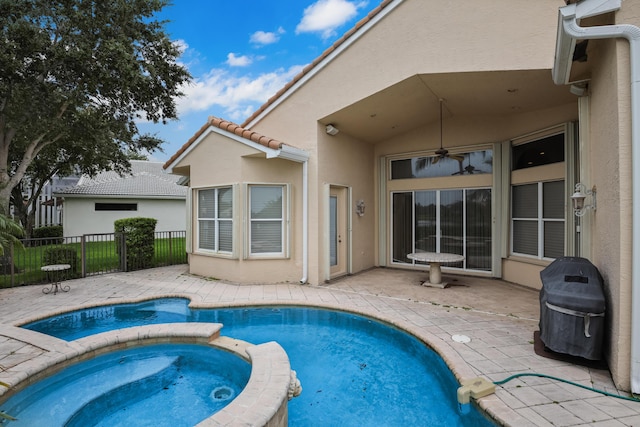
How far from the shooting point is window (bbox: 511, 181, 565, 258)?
8.15 m

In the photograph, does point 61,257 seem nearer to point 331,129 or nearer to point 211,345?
point 211,345

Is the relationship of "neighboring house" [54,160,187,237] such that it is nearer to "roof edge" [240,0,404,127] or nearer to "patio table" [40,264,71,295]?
"patio table" [40,264,71,295]

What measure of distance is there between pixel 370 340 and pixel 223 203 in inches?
240

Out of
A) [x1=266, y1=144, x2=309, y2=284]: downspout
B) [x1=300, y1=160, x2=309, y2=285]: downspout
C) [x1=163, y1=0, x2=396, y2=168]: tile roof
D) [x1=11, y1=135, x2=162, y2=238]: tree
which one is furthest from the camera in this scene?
[x1=11, y1=135, x2=162, y2=238]: tree

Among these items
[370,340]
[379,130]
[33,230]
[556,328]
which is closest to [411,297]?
[370,340]

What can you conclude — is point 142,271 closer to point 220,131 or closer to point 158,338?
point 220,131

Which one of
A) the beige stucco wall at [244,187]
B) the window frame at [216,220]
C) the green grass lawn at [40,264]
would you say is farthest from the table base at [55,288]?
the beige stucco wall at [244,187]

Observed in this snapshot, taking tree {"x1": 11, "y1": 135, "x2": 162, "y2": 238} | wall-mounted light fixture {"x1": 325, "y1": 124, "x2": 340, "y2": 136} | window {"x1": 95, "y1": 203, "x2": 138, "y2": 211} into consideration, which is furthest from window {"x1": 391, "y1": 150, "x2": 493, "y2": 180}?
window {"x1": 95, "y1": 203, "x2": 138, "y2": 211}

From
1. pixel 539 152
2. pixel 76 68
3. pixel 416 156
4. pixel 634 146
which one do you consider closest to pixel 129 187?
pixel 76 68

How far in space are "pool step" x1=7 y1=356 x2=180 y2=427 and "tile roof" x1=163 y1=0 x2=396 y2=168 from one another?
5515mm

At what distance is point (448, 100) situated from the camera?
8883 millimetres

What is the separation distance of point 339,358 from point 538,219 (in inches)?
269

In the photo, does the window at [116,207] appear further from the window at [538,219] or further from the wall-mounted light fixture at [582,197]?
the wall-mounted light fixture at [582,197]

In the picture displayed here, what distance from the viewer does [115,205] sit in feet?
72.4
